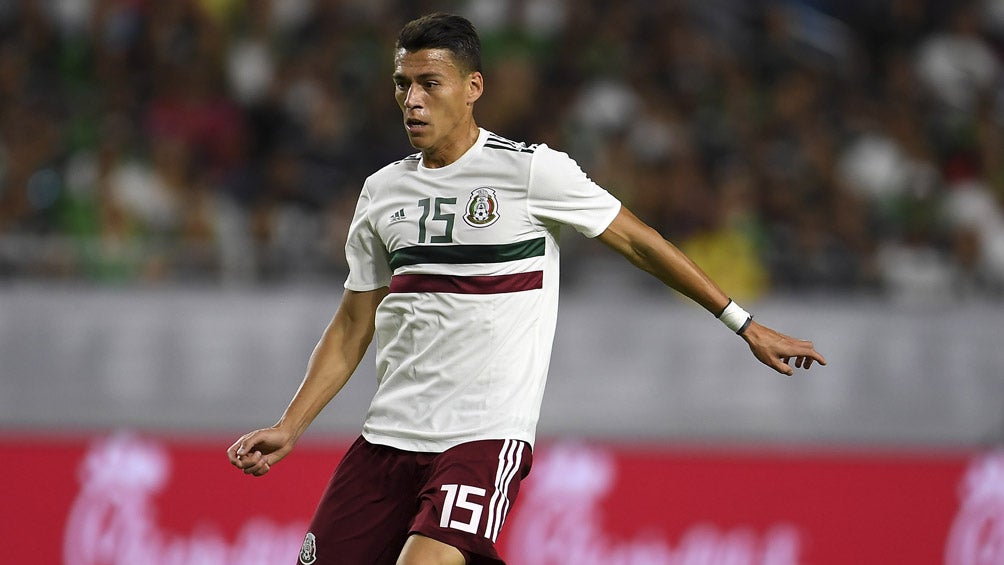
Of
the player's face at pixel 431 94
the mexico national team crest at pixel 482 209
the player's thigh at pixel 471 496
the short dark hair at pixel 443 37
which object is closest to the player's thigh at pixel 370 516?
the player's thigh at pixel 471 496

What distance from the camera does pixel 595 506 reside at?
7.92 m

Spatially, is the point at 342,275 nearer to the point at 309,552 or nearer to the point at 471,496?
the point at 309,552

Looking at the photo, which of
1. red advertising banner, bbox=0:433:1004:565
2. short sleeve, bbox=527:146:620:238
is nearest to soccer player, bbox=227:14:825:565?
short sleeve, bbox=527:146:620:238

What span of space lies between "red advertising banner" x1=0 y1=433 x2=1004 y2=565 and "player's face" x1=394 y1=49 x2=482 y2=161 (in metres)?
3.78

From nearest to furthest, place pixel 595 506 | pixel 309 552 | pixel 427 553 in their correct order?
pixel 427 553
pixel 309 552
pixel 595 506

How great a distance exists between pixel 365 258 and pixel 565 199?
2.36 ft

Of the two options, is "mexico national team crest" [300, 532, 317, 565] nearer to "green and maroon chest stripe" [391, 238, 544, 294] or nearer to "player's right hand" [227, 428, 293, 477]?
"player's right hand" [227, 428, 293, 477]

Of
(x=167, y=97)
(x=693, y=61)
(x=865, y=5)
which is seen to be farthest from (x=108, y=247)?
(x=865, y=5)

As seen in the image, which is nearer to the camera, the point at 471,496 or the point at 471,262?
the point at 471,496

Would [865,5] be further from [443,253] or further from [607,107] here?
[443,253]

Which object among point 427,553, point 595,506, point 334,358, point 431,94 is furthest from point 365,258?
point 595,506

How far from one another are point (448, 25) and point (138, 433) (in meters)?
4.10

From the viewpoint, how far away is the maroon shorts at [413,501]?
4.19m

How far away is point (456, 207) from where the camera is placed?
441cm
